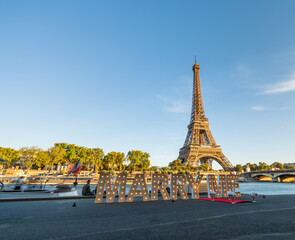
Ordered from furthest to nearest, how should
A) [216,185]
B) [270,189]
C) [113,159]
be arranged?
[113,159] → [270,189] → [216,185]

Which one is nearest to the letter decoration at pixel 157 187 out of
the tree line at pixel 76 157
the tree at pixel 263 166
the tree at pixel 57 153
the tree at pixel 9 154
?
the tree line at pixel 76 157

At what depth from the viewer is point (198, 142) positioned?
284 ft

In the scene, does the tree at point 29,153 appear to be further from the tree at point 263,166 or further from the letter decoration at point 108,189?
the tree at point 263,166

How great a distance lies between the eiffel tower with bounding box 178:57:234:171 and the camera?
80.6 metres

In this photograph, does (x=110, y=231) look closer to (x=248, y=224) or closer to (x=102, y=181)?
(x=248, y=224)

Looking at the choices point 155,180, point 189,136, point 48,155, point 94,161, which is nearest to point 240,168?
point 189,136

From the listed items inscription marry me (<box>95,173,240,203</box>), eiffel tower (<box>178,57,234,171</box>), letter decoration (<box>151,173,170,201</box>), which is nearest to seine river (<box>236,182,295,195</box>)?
eiffel tower (<box>178,57,234,171</box>)

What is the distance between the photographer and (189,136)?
91250mm

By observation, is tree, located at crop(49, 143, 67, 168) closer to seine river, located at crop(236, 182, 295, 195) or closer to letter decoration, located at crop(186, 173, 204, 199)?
seine river, located at crop(236, 182, 295, 195)

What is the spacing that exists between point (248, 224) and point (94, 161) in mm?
Answer: 77412

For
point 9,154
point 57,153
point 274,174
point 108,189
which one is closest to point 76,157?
point 57,153

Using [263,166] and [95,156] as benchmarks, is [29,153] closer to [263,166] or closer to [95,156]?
[95,156]

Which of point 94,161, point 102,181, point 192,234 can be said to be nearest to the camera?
point 192,234

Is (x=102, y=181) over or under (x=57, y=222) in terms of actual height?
over
